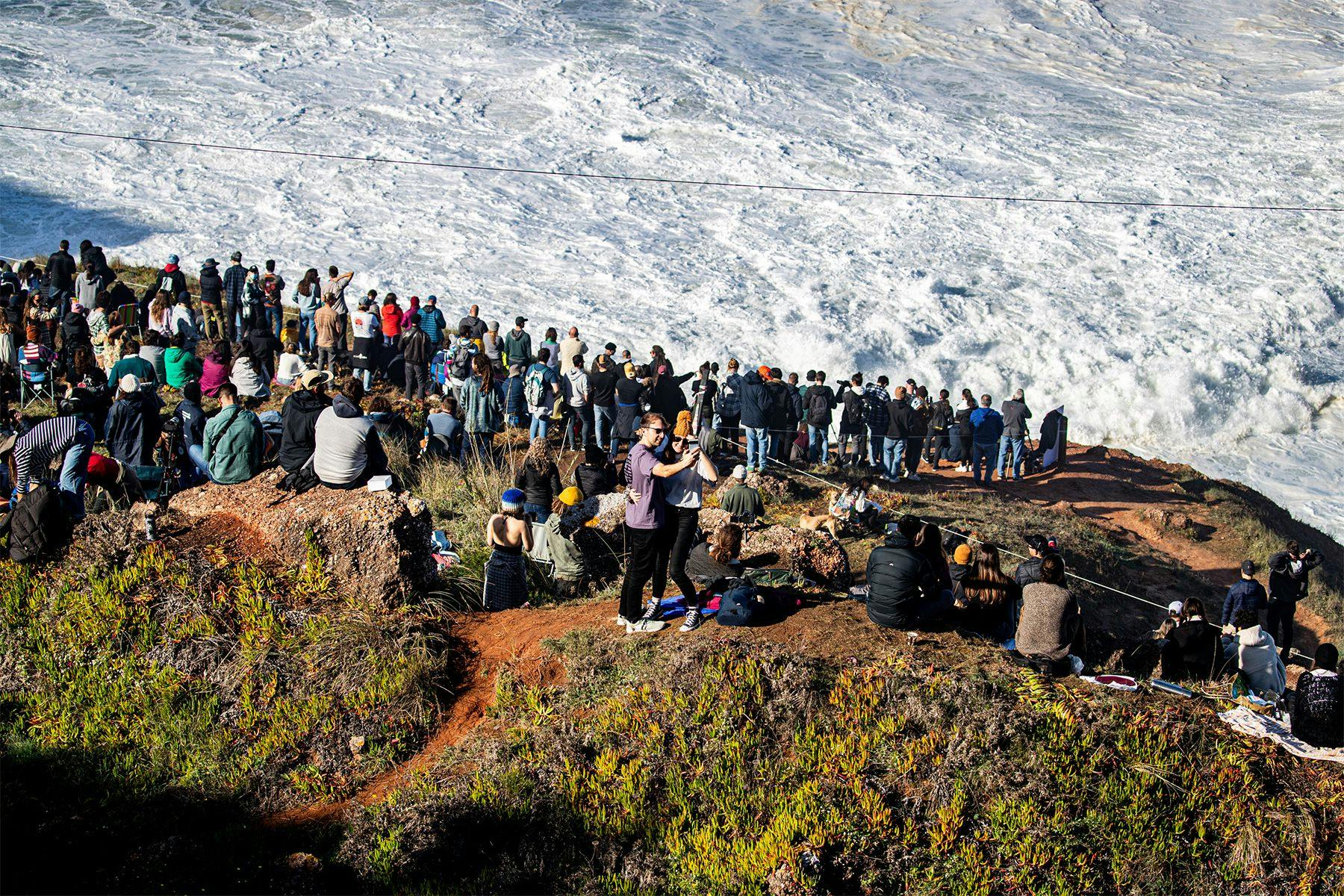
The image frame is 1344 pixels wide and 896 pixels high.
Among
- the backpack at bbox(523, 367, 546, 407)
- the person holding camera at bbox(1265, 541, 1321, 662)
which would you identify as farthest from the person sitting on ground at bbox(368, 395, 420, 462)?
the person holding camera at bbox(1265, 541, 1321, 662)

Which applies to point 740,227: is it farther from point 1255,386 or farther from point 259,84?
point 259,84

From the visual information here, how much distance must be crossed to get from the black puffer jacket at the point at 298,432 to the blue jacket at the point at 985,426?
11286mm

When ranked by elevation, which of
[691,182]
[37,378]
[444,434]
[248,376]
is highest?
[691,182]

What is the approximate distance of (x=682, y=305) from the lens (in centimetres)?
2762

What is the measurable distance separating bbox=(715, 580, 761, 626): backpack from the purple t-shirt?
106cm

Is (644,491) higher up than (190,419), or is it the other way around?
(644,491)

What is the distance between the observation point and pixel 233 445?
11.0 metres

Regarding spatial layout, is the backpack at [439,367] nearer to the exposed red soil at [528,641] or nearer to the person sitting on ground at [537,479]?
the person sitting on ground at [537,479]

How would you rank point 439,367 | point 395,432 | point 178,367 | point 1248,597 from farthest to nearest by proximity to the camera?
1. point 439,367
2. point 178,367
3. point 395,432
4. point 1248,597

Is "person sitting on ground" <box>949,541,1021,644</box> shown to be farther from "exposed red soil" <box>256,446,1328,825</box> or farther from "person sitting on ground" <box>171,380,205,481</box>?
"person sitting on ground" <box>171,380,205,481</box>

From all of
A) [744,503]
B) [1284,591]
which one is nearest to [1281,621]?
[1284,591]

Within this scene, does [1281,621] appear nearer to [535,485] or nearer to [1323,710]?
[1323,710]

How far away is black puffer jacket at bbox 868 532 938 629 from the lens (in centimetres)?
883

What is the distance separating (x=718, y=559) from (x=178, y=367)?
827 cm
